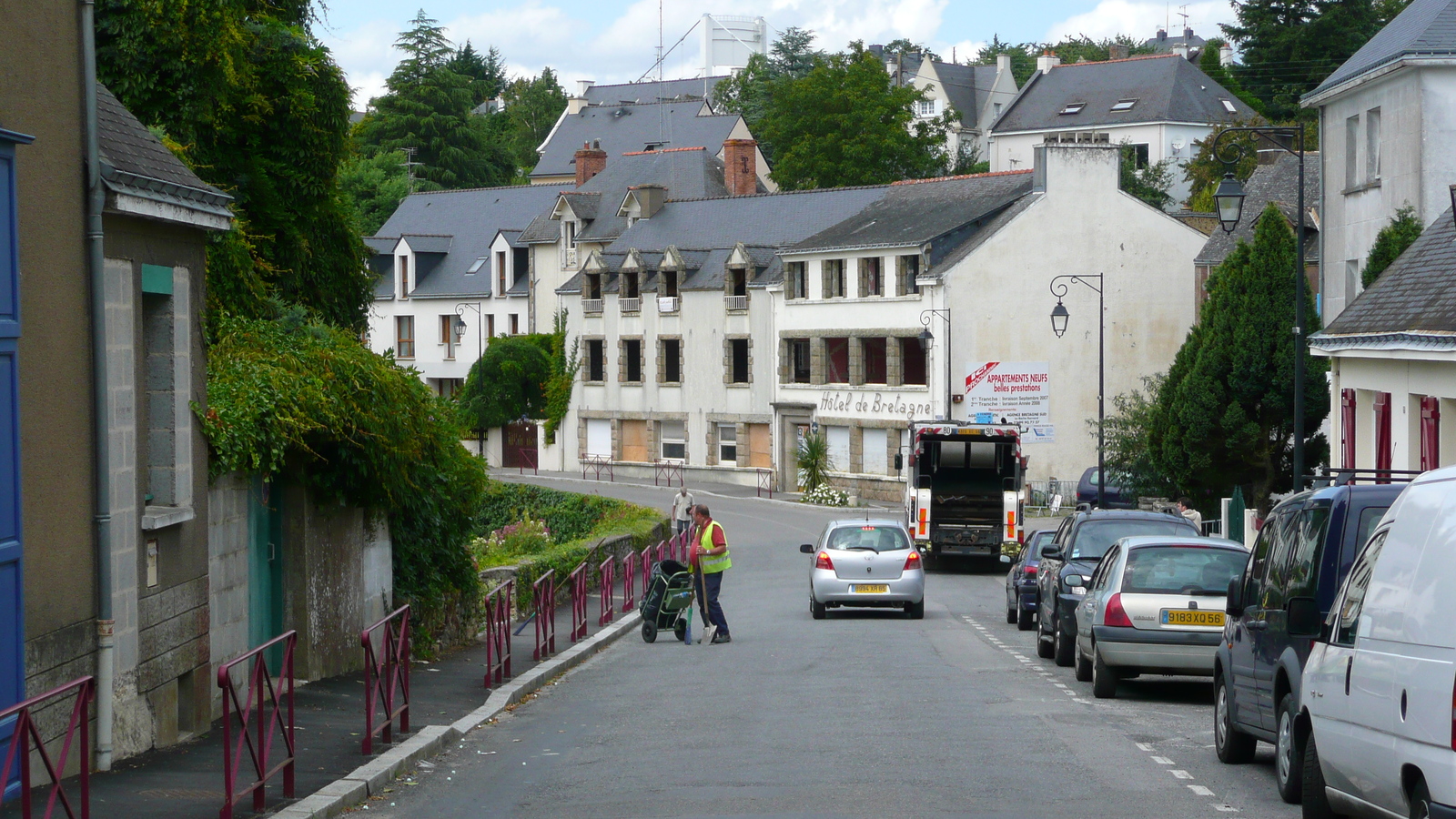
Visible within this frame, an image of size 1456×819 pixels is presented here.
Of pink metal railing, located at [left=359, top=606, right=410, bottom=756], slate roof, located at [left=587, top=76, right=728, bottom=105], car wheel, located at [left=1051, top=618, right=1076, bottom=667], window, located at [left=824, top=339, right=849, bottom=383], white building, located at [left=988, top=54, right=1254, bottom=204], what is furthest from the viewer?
slate roof, located at [left=587, top=76, right=728, bottom=105]

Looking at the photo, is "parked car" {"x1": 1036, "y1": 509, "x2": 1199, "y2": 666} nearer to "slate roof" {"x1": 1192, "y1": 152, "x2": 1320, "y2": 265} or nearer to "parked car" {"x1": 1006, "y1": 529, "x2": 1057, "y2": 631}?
"parked car" {"x1": 1006, "y1": 529, "x2": 1057, "y2": 631}

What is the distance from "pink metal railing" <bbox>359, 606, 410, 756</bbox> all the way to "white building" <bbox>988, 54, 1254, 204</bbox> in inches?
2642

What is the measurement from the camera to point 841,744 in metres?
12.0

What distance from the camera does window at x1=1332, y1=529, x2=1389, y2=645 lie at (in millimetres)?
8234

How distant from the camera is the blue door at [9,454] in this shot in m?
9.41

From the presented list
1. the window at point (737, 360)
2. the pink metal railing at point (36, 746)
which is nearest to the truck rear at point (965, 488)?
the window at point (737, 360)

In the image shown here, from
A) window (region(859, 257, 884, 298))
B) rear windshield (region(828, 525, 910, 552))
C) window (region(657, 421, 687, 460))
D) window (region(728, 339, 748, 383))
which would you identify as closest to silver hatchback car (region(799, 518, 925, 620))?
rear windshield (region(828, 525, 910, 552))

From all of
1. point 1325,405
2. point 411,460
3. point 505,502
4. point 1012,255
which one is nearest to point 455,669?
point 411,460

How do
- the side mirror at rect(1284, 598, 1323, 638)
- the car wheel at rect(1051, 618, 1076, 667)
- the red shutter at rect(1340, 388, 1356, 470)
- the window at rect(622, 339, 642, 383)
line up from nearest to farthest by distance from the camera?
the side mirror at rect(1284, 598, 1323, 638) → the car wheel at rect(1051, 618, 1076, 667) → the red shutter at rect(1340, 388, 1356, 470) → the window at rect(622, 339, 642, 383)

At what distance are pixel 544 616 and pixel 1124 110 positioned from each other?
69410mm

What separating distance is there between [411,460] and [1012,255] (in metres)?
37.9

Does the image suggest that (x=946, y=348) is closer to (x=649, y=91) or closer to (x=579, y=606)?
(x=579, y=606)

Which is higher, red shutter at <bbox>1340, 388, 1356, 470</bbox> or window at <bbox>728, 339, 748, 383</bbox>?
window at <bbox>728, 339, 748, 383</bbox>

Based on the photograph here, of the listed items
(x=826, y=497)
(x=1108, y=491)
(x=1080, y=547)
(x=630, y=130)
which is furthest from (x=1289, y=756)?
(x=630, y=130)
